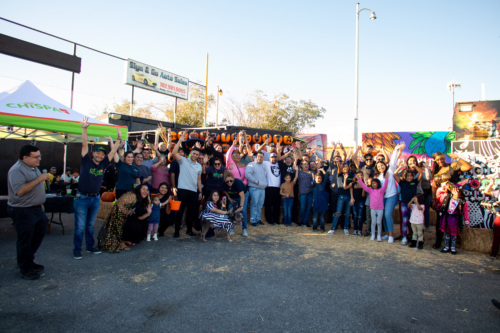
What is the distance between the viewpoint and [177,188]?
6574mm

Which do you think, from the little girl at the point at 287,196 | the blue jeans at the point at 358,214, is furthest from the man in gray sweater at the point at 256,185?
the blue jeans at the point at 358,214

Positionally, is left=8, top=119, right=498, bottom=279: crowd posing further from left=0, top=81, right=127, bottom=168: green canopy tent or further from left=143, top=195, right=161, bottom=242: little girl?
left=0, top=81, right=127, bottom=168: green canopy tent

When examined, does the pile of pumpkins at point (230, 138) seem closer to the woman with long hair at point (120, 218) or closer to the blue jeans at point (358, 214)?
the blue jeans at point (358, 214)

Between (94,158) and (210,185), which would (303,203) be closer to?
(210,185)

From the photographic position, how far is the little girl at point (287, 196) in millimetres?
8039

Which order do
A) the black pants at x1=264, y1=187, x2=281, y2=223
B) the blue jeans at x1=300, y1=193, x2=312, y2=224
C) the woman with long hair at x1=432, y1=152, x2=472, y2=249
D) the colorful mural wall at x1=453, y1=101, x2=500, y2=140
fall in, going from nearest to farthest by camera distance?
the woman with long hair at x1=432, y1=152, x2=472, y2=249, the blue jeans at x1=300, y1=193, x2=312, y2=224, the black pants at x1=264, y1=187, x2=281, y2=223, the colorful mural wall at x1=453, y1=101, x2=500, y2=140

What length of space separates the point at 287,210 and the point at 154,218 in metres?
3.65

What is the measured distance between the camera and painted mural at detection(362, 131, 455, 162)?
12.6 m

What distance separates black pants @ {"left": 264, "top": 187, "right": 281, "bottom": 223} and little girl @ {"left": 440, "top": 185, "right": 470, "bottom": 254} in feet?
12.7

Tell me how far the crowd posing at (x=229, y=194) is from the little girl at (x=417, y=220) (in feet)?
0.07

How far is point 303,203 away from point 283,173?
3.34 feet

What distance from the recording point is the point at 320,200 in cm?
766

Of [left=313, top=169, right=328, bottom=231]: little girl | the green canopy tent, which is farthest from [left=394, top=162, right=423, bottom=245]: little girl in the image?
the green canopy tent

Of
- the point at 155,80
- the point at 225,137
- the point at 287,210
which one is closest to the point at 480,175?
the point at 287,210
